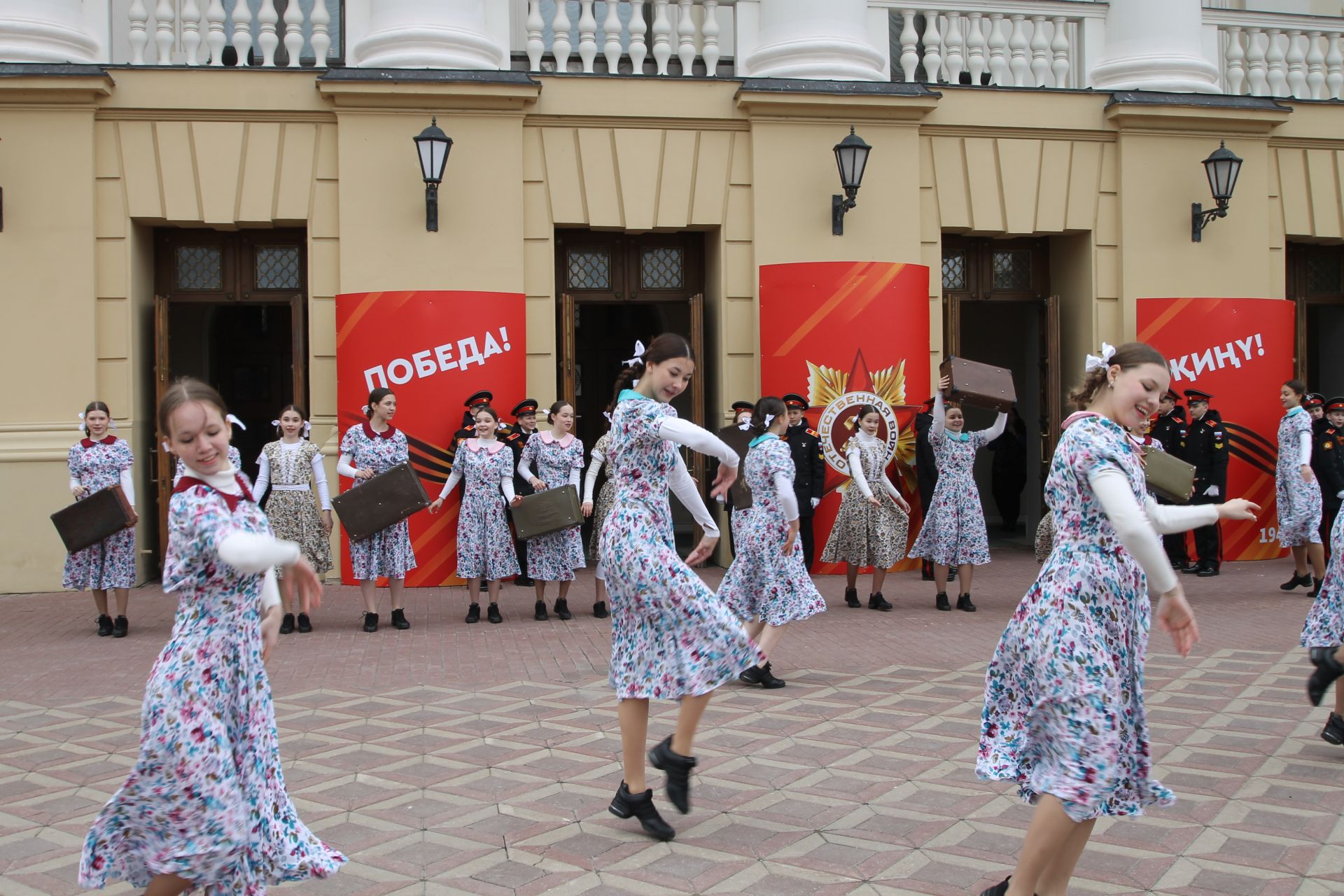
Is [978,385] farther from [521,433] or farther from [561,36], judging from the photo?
[561,36]

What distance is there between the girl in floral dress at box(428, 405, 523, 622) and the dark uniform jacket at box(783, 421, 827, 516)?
95.8 inches

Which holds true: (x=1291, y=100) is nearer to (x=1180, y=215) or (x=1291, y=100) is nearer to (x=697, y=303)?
(x=1180, y=215)

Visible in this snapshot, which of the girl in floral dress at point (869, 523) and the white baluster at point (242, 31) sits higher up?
the white baluster at point (242, 31)

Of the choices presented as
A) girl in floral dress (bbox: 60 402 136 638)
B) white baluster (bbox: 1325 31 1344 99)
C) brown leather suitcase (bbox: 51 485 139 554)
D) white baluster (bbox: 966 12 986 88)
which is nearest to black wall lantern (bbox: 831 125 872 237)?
white baluster (bbox: 966 12 986 88)

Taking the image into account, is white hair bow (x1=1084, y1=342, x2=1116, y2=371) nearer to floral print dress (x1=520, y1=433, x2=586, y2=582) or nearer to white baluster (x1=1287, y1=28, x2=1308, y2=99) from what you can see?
floral print dress (x1=520, y1=433, x2=586, y2=582)

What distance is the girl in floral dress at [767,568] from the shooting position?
6.96m

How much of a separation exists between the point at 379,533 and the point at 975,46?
8167 mm

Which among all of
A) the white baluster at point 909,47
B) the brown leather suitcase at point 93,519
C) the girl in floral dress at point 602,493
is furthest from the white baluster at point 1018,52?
the brown leather suitcase at point 93,519

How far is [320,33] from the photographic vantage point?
11.7 meters

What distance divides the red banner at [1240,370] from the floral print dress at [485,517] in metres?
6.93

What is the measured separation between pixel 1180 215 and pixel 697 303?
528 cm

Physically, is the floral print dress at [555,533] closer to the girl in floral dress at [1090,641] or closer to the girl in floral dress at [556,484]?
the girl in floral dress at [556,484]

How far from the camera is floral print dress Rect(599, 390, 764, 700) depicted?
172 inches

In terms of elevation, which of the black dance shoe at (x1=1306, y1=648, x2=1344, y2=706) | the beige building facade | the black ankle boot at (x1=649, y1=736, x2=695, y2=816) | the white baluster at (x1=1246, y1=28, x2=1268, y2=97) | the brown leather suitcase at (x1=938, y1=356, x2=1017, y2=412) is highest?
the white baluster at (x1=1246, y1=28, x2=1268, y2=97)
